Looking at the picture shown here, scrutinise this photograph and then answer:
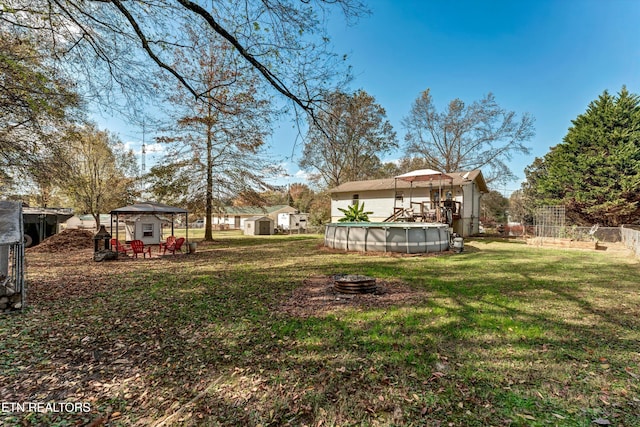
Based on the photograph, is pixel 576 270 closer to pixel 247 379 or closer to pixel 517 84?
pixel 247 379

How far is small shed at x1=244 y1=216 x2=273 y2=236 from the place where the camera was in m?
27.2

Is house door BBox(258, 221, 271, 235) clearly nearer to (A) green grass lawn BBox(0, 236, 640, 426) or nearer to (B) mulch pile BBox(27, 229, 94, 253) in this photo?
(B) mulch pile BBox(27, 229, 94, 253)

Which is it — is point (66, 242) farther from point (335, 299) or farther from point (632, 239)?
point (632, 239)

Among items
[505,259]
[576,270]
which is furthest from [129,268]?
[576,270]

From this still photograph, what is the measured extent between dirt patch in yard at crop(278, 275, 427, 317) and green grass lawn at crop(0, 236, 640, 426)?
0.19 metres

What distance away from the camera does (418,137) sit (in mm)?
28688

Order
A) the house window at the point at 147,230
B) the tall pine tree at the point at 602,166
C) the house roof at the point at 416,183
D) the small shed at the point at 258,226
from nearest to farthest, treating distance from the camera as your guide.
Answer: the house window at the point at 147,230
the tall pine tree at the point at 602,166
the house roof at the point at 416,183
the small shed at the point at 258,226

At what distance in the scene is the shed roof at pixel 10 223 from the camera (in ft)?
15.7

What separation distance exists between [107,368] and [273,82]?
480 centimetres

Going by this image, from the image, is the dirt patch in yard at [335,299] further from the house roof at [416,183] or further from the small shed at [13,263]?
the house roof at [416,183]

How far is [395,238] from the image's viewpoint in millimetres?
12555

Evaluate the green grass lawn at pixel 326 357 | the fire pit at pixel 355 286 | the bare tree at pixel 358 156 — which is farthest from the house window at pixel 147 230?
the fire pit at pixel 355 286

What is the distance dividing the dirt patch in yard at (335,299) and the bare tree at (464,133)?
25.0m

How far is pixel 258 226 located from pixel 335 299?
22406 mm
